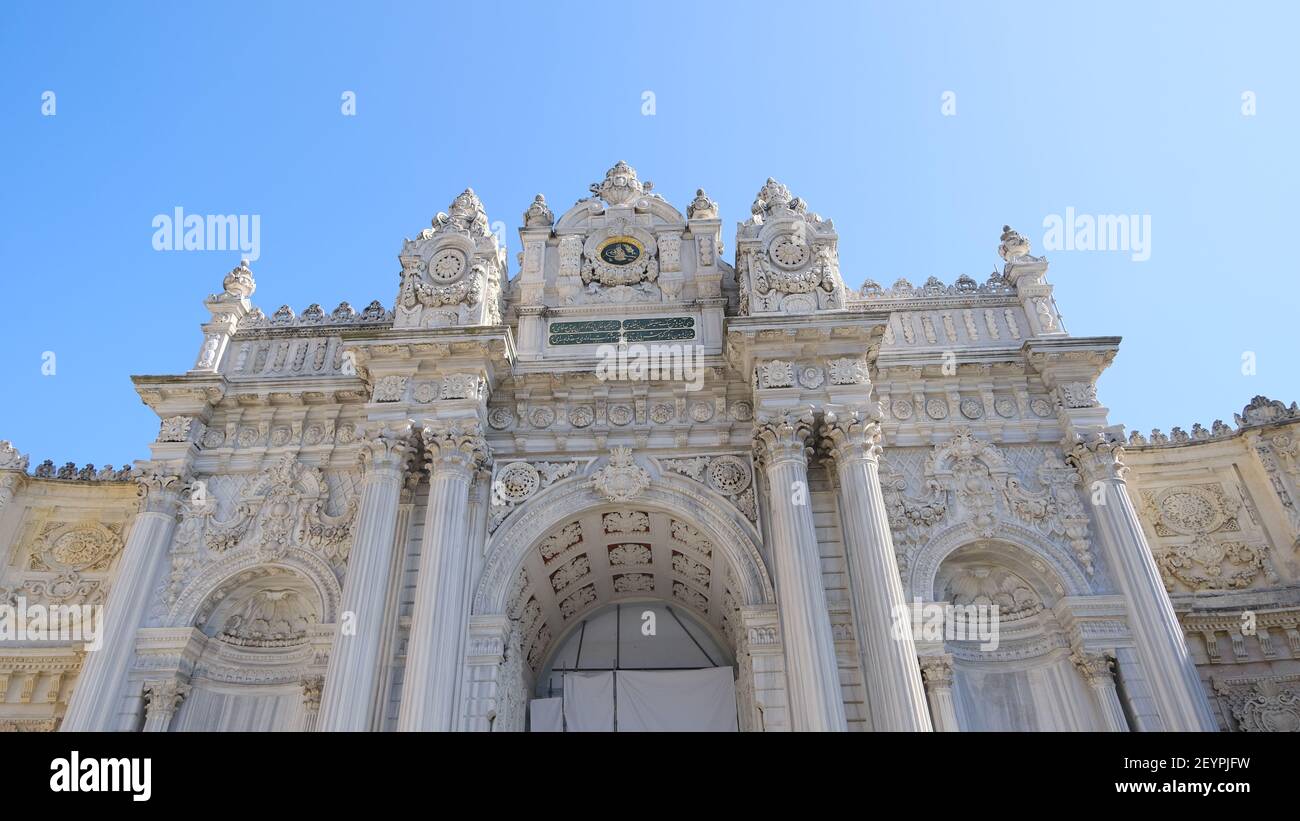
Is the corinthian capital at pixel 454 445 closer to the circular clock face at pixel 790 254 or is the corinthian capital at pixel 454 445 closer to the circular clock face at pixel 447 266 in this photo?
the circular clock face at pixel 447 266

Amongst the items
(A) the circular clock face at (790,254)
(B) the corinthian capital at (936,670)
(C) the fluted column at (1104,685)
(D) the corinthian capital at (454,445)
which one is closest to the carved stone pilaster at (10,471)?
(D) the corinthian capital at (454,445)

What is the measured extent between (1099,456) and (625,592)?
11.4m

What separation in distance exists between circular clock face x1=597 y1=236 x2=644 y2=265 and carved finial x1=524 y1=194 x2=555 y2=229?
1750mm

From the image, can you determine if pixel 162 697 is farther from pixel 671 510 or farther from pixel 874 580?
pixel 874 580

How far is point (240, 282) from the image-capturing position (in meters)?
21.4

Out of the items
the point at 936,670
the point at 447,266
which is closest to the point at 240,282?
the point at 447,266

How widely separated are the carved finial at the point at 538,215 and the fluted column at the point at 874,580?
9332mm

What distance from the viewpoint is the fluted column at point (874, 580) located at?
1393 centimetres

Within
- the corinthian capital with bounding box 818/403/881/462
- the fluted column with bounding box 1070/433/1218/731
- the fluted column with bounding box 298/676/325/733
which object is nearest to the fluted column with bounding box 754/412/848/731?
A: the corinthian capital with bounding box 818/403/881/462

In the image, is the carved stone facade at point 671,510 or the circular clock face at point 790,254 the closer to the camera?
the carved stone facade at point 671,510

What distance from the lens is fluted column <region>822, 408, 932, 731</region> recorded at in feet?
45.7

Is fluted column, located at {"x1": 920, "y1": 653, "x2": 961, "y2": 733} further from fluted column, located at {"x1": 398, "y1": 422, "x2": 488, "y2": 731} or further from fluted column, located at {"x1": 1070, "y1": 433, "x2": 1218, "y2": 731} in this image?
fluted column, located at {"x1": 398, "y1": 422, "x2": 488, "y2": 731}
